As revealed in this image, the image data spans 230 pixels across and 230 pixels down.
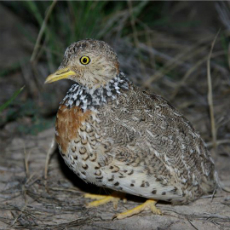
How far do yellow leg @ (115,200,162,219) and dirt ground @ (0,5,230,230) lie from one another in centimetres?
4

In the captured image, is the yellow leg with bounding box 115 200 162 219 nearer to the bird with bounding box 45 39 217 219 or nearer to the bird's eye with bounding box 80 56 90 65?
the bird with bounding box 45 39 217 219

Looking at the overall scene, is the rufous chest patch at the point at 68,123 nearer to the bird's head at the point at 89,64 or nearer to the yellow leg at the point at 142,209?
the bird's head at the point at 89,64

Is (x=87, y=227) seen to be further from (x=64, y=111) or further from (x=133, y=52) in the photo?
(x=133, y=52)

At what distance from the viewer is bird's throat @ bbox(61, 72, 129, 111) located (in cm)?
411

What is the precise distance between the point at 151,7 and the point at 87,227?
187 inches

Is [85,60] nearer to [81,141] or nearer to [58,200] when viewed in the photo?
[81,141]

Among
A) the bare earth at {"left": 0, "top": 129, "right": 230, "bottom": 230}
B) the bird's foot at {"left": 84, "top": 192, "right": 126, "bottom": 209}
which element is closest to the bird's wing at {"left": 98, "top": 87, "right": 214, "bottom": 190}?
the bare earth at {"left": 0, "top": 129, "right": 230, "bottom": 230}

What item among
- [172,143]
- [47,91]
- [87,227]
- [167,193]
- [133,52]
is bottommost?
[87,227]

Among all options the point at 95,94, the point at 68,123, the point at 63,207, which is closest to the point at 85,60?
the point at 95,94

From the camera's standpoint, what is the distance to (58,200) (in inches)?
189

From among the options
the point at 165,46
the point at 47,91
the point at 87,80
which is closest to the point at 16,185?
the point at 87,80

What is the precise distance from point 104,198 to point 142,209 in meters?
0.49

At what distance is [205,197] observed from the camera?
16.0 feet

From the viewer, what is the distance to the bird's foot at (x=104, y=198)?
15.5 feet
